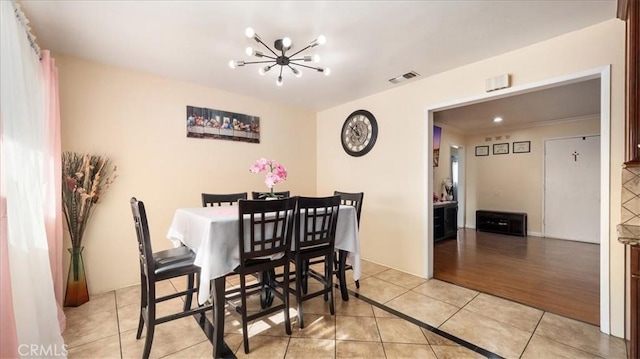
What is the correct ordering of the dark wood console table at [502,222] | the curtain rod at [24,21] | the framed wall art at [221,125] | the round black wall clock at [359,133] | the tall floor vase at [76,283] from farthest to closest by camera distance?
the dark wood console table at [502,222], the round black wall clock at [359,133], the framed wall art at [221,125], the tall floor vase at [76,283], the curtain rod at [24,21]

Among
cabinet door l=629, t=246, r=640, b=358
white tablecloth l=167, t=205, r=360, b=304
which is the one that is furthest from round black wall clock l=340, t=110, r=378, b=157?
cabinet door l=629, t=246, r=640, b=358

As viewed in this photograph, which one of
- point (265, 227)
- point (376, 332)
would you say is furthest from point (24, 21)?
point (376, 332)

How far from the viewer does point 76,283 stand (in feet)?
7.98

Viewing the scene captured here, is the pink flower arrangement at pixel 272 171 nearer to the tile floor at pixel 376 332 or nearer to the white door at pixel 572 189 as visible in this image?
the tile floor at pixel 376 332

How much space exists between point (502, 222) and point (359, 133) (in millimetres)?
4123

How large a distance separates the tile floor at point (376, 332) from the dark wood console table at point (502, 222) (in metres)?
3.76

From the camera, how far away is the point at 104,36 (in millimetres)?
2203

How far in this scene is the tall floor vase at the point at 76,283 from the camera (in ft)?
7.88

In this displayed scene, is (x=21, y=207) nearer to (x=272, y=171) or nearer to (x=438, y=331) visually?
(x=272, y=171)

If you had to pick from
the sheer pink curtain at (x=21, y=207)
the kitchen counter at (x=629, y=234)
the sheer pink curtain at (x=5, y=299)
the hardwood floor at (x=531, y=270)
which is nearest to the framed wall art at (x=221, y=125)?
the sheer pink curtain at (x=21, y=207)

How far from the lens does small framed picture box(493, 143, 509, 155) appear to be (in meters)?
5.89

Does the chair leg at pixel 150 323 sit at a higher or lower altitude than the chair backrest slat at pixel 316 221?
lower

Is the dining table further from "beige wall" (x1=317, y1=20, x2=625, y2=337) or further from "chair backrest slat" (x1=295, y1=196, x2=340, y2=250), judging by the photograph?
"beige wall" (x1=317, y1=20, x2=625, y2=337)

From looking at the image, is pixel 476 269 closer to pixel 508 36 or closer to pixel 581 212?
pixel 508 36
